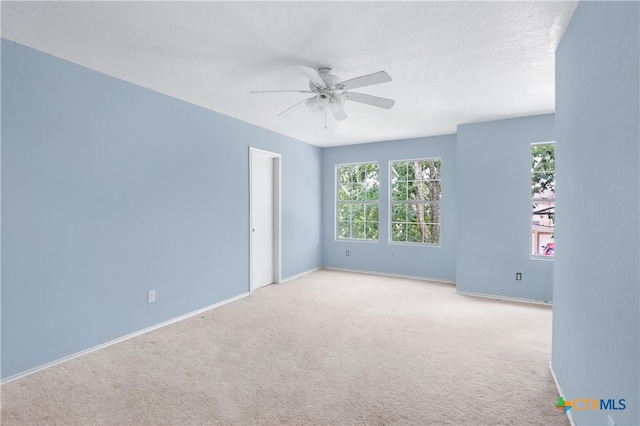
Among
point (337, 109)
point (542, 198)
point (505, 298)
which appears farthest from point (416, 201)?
point (337, 109)

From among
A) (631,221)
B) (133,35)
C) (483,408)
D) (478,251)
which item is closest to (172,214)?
(133,35)

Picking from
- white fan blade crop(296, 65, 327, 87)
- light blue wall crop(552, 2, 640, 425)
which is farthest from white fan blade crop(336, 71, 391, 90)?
light blue wall crop(552, 2, 640, 425)

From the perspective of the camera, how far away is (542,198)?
443cm

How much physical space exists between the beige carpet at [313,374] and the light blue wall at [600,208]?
54 centimetres

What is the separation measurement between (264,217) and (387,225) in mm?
2289

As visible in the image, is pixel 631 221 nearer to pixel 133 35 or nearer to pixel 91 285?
pixel 133 35

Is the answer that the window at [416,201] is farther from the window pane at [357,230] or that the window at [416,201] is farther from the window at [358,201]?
the window pane at [357,230]

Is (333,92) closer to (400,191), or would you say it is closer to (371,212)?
(400,191)

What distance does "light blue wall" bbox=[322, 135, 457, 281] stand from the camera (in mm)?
5461

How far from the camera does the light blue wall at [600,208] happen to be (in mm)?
1240

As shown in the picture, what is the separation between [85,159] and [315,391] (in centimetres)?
268

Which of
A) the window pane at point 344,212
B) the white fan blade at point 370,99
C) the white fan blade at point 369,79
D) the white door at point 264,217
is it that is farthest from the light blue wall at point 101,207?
the window pane at point 344,212

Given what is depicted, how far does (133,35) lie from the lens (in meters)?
2.30

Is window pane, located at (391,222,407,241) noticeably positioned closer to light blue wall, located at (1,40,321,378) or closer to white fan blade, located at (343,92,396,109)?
light blue wall, located at (1,40,321,378)
